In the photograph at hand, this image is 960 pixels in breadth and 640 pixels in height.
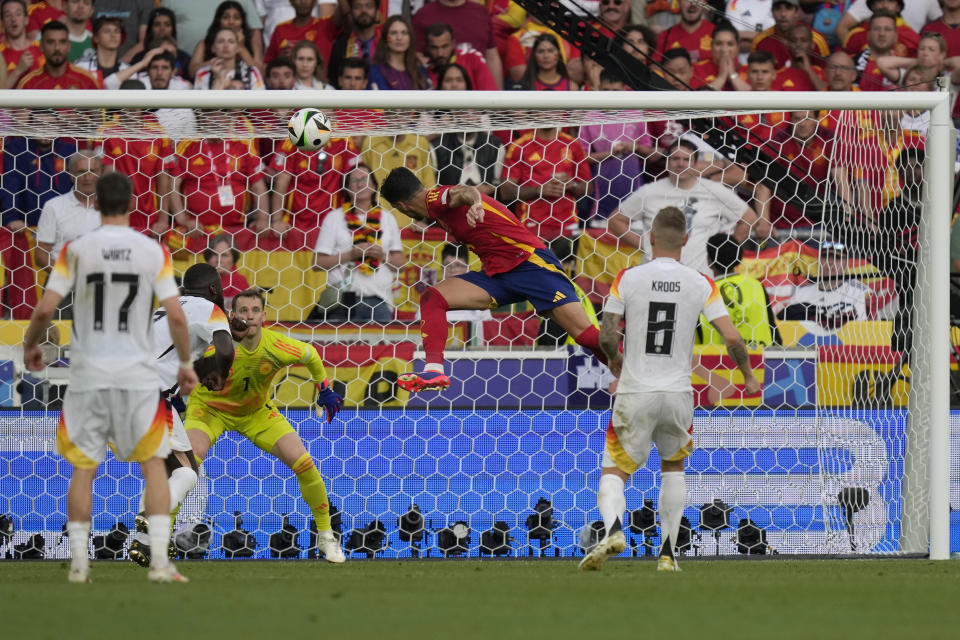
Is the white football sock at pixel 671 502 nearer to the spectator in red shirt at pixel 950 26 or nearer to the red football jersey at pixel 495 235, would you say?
the red football jersey at pixel 495 235

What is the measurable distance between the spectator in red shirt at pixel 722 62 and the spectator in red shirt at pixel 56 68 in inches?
231

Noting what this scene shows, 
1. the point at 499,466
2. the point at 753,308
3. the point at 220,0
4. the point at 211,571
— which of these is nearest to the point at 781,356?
the point at 753,308

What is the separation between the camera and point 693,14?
1427cm

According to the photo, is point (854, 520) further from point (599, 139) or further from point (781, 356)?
point (599, 139)

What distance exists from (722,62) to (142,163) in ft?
19.4

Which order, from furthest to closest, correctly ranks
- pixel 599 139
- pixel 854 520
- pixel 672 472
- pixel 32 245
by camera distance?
1. pixel 599 139
2. pixel 32 245
3. pixel 854 520
4. pixel 672 472

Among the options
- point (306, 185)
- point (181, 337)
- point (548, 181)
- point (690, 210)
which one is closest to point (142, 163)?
point (306, 185)

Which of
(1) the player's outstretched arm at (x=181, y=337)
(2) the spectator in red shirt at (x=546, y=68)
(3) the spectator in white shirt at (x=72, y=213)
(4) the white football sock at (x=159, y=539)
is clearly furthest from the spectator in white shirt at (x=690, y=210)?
(4) the white football sock at (x=159, y=539)

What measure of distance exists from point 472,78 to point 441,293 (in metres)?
5.19

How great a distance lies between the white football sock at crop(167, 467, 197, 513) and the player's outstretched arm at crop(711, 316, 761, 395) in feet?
10.2

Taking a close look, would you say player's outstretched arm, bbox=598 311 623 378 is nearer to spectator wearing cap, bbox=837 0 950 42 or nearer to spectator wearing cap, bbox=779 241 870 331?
spectator wearing cap, bbox=779 241 870 331

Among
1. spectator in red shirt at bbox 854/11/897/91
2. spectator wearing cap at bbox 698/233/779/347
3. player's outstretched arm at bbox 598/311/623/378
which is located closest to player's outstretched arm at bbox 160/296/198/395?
player's outstretched arm at bbox 598/311/623/378

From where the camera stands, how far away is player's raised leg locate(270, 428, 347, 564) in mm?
8633

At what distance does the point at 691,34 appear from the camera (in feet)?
46.6
